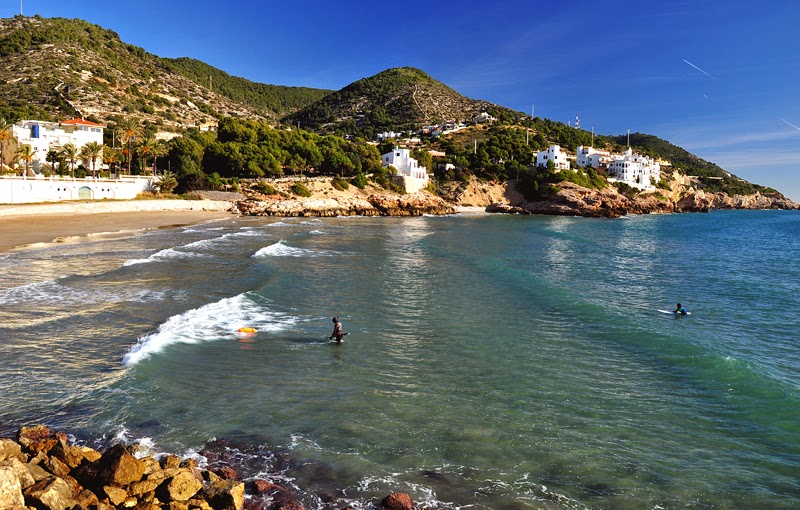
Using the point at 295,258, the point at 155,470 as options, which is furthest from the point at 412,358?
the point at 295,258

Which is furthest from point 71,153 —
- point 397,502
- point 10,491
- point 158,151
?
point 397,502

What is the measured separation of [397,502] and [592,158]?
15680cm

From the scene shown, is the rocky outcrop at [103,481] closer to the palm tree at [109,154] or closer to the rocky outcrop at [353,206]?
the palm tree at [109,154]

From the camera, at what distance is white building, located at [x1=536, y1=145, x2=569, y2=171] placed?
422 feet

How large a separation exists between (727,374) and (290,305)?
55.0 feet

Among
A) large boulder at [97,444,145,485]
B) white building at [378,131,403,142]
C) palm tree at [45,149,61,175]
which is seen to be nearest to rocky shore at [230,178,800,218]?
palm tree at [45,149,61,175]

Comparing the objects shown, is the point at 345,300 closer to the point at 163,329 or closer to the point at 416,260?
the point at 163,329

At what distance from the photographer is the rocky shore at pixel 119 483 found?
6.71m

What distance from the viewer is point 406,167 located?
364 feet

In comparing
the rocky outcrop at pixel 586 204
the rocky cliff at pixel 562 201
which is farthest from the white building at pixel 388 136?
the rocky outcrop at pixel 586 204

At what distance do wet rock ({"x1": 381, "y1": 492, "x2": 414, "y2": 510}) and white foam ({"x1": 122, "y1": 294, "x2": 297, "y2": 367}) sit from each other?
9370mm

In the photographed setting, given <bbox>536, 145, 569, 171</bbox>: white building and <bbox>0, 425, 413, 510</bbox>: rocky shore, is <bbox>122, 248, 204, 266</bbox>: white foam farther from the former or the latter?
<bbox>536, 145, 569, 171</bbox>: white building

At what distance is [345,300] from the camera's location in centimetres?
2352

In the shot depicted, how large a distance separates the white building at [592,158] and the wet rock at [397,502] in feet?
502
